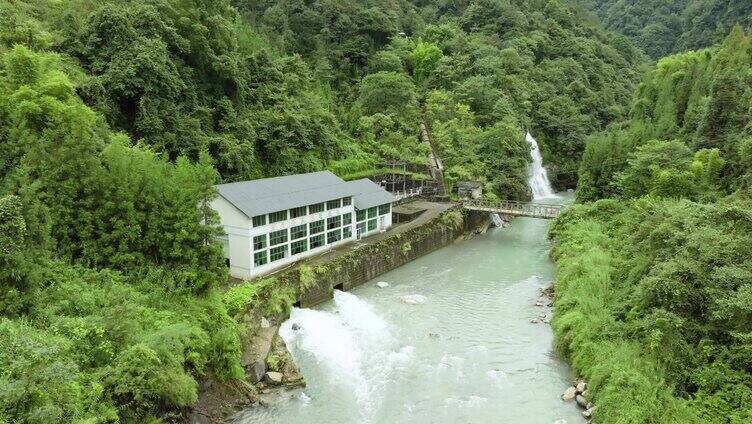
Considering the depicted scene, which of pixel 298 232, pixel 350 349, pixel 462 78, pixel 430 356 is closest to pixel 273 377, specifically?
pixel 350 349

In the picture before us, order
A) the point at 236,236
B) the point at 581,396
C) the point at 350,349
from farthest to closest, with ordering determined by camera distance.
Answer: the point at 236,236 < the point at 350,349 < the point at 581,396

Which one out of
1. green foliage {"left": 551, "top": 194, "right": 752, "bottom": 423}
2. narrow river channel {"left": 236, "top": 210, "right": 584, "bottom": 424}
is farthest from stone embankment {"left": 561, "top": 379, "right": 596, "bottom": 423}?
green foliage {"left": 551, "top": 194, "right": 752, "bottom": 423}

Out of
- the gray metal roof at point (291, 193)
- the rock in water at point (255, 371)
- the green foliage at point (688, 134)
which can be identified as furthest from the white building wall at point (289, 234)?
the green foliage at point (688, 134)

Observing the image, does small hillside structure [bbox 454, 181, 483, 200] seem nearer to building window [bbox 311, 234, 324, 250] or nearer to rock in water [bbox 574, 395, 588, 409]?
building window [bbox 311, 234, 324, 250]

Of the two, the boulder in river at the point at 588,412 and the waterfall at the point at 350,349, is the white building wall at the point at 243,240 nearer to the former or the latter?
the waterfall at the point at 350,349

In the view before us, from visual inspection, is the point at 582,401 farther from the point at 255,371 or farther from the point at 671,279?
the point at 255,371

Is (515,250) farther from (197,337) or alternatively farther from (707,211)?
(197,337)
